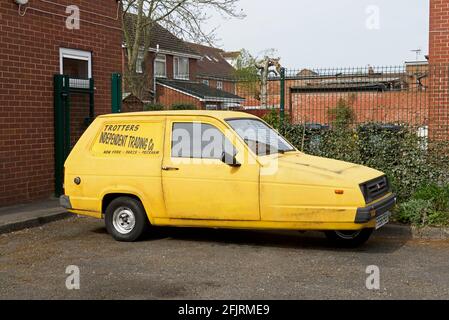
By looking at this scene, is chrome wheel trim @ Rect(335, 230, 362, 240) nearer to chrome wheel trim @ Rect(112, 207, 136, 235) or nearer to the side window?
the side window

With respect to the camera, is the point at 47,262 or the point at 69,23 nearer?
the point at 47,262

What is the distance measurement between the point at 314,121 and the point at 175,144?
3968mm

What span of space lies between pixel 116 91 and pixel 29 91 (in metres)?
1.90

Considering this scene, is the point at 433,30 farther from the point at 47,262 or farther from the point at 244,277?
the point at 47,262

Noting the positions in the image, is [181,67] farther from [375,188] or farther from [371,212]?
[371,212]

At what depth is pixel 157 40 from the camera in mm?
39812

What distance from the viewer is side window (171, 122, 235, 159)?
709 cm

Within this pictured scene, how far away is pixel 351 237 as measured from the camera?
704 centimetres

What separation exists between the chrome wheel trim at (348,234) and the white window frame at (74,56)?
6.49m

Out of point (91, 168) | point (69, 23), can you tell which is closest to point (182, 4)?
point (69, 23)

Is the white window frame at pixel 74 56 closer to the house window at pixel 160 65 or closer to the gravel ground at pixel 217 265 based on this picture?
the gravel ground at pixel 217 265

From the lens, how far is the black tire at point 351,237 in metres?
7.00

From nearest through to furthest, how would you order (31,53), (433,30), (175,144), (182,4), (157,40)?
(175,144) → (31,53) → (433,30) → (182,4) → (157,40)
